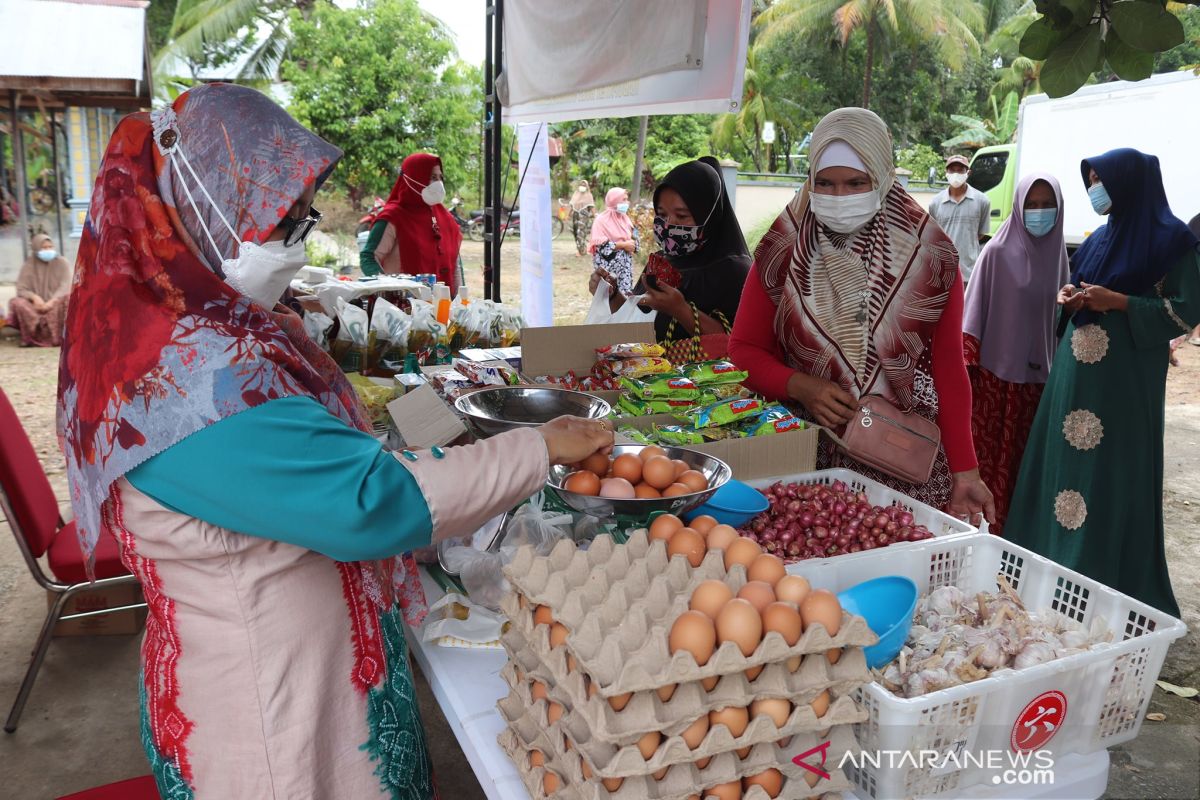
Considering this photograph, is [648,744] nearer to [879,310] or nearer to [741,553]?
[741,553]

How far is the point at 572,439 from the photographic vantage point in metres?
1.48

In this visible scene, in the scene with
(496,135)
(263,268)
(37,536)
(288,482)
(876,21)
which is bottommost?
(37,536)

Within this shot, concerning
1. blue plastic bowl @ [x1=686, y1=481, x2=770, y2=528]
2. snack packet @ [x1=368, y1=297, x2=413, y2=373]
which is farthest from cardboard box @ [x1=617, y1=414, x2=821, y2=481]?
snack packet @ [x1=368, y1=297, x2=413, y2=373]

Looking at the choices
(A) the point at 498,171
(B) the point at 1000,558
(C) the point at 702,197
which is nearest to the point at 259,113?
(B) the point at 1000,558

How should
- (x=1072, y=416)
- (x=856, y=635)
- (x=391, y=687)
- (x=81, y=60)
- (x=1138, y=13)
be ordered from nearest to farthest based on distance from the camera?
(x=856, y=635)
(x=391, y=687)
(x=1138, y=13)
(x=1072, y=416)
(x=81, y=60)

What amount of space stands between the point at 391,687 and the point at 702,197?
2.51 metres

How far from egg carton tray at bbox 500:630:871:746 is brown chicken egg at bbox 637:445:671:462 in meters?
0.69

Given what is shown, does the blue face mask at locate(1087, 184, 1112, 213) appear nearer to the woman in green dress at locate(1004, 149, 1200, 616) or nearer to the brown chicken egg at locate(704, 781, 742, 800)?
the woman in green dress at locate(1004, 149, 1200, 616)

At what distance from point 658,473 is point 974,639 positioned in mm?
621

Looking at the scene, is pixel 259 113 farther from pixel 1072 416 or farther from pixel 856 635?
pixel 1072 416

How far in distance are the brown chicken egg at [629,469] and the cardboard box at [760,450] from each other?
0.27m

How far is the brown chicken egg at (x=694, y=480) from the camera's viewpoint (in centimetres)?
166

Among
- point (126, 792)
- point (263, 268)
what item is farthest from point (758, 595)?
point (126, 792)

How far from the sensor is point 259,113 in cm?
131
